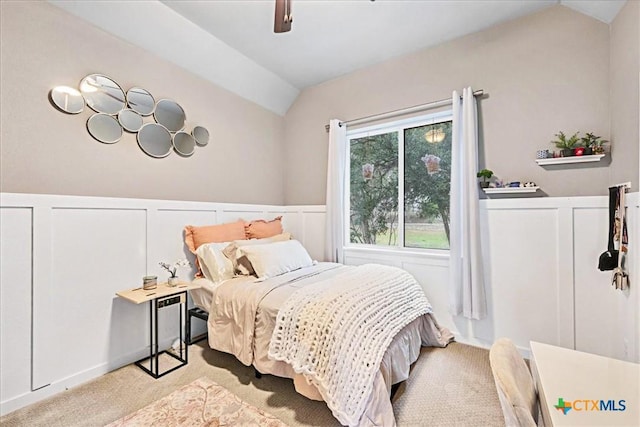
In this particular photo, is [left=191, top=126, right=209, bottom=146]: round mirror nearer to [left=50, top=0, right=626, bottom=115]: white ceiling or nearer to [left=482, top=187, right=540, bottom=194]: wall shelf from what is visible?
[left=50, top=0, right=626, bottom=115]: white ceiling

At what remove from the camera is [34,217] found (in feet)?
5.97

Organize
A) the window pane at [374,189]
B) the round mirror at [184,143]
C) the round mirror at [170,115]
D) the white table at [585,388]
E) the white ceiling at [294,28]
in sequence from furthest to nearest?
the window pane at [374,189]
the round mirror at [184,143]
the round mirror at [170,115]
the white ceiling at [294,28]
the white table at [585,388]

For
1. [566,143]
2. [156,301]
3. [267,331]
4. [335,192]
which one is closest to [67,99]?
[156,301]

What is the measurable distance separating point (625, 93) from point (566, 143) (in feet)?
1.39

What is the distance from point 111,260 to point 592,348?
371cm

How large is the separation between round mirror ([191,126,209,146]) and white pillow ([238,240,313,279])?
4.10 feet

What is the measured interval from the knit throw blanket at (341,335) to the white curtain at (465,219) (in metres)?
0.71

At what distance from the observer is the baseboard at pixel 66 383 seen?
174 centimetres

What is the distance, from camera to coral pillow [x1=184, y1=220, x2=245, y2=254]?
8.64ft

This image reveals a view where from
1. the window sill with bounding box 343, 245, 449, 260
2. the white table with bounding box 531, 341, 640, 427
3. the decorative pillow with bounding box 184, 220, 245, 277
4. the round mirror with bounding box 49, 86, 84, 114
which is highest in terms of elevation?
the round mirror with bounding box 49, 86, 84, 114

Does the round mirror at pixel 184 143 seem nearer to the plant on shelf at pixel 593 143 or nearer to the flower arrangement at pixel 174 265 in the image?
the flower arrangement at pixel 174 265

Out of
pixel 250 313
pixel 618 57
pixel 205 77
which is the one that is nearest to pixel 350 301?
pixel 250 313

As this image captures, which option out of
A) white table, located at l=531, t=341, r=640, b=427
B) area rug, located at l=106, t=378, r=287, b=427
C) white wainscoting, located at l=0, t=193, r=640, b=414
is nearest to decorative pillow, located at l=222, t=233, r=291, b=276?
white wainscoting, located at l=0, t=193, r=640, b=414

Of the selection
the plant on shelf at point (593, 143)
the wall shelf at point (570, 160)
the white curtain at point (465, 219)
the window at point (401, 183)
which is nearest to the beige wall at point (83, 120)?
the window at point (401, 183)
